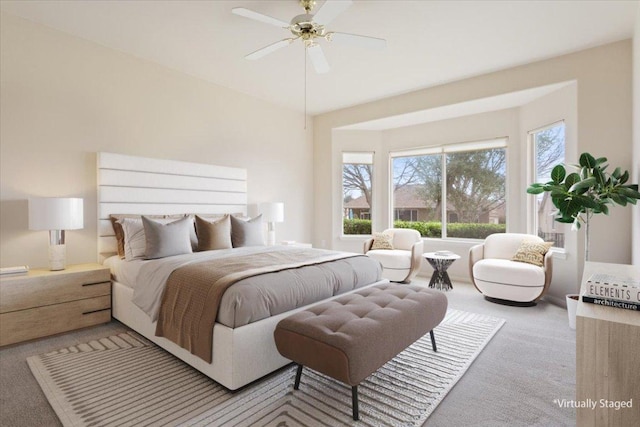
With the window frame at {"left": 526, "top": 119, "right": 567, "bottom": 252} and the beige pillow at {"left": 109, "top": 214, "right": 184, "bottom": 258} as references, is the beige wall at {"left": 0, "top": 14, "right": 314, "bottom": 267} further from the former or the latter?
the window frame at {"left": 526, "top": 119, "right": 567, "bottom": 252}

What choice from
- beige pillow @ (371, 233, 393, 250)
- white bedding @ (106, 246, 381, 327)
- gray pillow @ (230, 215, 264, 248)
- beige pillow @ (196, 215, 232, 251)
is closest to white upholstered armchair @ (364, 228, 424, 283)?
beige pillow @ (371, 233, 393, 250)

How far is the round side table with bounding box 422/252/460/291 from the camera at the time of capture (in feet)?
14.1

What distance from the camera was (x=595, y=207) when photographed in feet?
9.60

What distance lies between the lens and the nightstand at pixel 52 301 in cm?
264

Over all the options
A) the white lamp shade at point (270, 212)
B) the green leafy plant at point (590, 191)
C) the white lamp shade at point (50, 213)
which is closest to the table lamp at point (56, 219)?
the white lamp shade at point (50, 213)

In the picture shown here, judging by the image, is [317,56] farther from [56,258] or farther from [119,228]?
[56,258]

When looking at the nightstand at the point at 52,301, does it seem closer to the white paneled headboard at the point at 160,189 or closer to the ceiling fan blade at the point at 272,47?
the white paneled headboard at the point at 160,189

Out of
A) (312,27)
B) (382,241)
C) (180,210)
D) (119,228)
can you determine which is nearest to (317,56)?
(312,27)

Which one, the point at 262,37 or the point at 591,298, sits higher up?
the point at 262,37

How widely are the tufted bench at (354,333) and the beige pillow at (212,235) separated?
70.8 inches

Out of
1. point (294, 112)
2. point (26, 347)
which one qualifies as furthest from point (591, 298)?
point (294, 112)

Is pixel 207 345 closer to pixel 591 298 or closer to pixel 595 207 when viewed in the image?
pixel 591 298

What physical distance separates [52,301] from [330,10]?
3.36 metres

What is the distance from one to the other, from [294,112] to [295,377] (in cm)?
481
